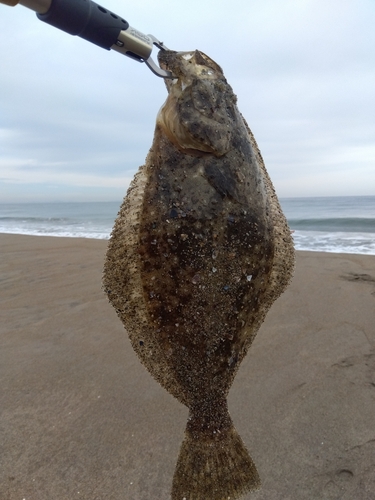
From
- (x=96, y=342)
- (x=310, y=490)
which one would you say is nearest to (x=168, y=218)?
(x=310, y=490)

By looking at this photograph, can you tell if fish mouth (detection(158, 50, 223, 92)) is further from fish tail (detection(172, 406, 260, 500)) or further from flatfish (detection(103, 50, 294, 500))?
fish tail (detection(172, 406, 260, 500))

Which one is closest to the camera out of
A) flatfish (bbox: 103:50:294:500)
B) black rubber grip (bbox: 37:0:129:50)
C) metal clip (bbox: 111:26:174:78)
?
black rubber grip (bbox: 37:0:129:50)

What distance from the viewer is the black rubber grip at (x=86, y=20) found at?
113 centimetres

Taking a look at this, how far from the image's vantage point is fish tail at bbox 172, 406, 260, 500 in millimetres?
1836

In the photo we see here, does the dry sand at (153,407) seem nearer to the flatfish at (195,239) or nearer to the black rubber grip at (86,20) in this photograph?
the flatfish at (195,239)

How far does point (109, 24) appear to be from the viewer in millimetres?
1206

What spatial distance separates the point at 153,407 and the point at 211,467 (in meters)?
1.74

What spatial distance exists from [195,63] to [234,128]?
0.31 metres

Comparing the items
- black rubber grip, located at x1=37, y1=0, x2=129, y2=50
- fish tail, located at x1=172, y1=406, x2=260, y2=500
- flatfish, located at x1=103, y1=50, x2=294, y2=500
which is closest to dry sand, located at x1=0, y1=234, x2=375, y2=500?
fish tail, located at x1=172, y1=406, x2=260, y2=500

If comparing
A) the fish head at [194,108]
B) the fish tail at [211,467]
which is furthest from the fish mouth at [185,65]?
the fish tail at [211,467]

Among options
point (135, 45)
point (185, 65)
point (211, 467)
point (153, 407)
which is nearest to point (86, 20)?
point (135, 45)

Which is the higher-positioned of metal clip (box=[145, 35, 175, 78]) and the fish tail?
metal clip (box=[145, 35, 175, 78])

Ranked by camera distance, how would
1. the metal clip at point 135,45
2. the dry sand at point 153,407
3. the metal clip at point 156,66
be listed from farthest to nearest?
1. the dry sand at point 153,407
2. the metal clip at point 156,66
3. the metal clip at point 135,45

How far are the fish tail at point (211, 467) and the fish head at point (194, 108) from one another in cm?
131
